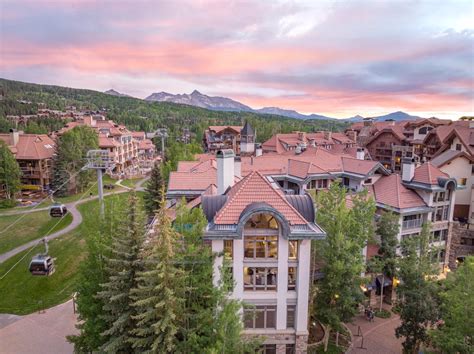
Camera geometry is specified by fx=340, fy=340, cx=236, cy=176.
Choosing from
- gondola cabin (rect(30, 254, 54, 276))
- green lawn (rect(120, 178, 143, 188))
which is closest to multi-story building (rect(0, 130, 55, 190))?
green lawn (rect(120, 178, 143, 188))

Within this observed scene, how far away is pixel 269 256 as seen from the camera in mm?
21000

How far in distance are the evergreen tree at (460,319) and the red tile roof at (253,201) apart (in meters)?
9.16

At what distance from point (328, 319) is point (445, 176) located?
2210cm

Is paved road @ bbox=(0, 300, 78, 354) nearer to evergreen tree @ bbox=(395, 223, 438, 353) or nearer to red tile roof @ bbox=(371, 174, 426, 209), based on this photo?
evergreen tree @ bbox=(395, 223, 438, 353)

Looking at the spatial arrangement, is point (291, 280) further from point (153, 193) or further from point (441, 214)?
point (153, 193)

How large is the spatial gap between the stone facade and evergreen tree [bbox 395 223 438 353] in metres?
16.9

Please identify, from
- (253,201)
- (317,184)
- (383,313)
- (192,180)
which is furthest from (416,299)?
(192,180)

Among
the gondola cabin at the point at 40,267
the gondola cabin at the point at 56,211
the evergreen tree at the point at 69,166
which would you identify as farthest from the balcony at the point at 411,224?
the evergreen tree at the point at 69,166

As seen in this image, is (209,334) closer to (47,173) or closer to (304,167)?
(304,167)

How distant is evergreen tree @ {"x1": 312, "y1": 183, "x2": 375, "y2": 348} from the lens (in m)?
21.8

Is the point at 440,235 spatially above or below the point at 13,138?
below

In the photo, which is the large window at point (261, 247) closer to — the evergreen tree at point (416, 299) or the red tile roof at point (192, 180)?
the evergreen tree at point (416, 299)

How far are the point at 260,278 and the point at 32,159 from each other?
6648 cm

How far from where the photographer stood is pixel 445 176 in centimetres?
3516
